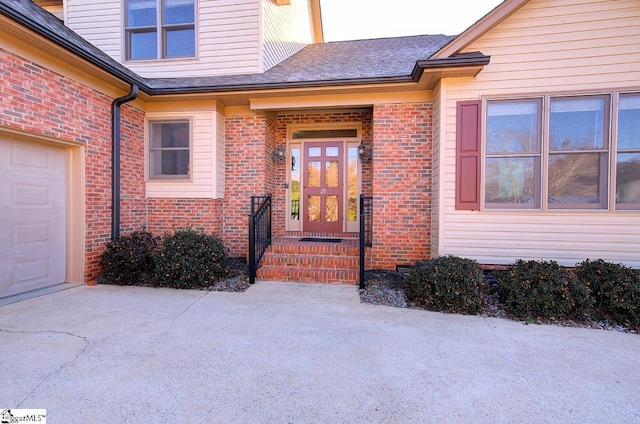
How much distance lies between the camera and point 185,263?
16.3ft

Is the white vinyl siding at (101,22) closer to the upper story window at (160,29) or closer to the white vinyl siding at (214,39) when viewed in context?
the white vinyl siding at (214,39)

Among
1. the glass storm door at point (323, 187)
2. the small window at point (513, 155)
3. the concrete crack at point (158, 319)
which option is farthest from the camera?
the glass storm door at point (323, 187)

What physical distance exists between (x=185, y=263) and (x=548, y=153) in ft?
19.2

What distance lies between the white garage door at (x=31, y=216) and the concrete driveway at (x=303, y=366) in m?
0.57

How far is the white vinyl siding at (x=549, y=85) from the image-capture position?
462 centimetres

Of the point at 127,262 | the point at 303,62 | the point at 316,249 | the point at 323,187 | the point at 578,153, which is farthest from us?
the point at 303,62

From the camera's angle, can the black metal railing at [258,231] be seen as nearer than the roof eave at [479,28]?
No

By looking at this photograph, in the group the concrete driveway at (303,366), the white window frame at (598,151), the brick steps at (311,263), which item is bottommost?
the concrete driveway at (303,366)

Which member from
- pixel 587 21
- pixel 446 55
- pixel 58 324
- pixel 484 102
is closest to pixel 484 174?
pixel 484 102

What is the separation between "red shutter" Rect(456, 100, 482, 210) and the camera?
4.95 metres

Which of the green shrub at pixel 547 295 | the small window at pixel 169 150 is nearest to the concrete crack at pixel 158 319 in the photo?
the small window at pixel 169 150

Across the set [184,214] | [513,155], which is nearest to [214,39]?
[184,214]

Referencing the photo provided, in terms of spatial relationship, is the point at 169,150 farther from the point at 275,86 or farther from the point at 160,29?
the point at 160,29

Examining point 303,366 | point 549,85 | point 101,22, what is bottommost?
point 303,366
